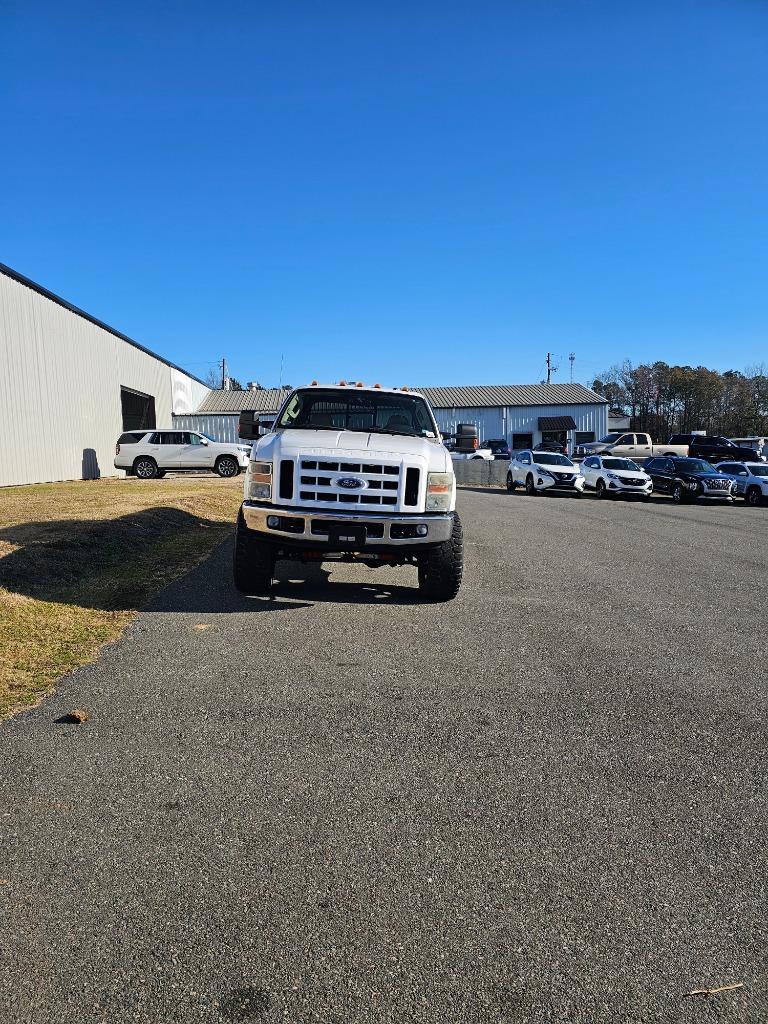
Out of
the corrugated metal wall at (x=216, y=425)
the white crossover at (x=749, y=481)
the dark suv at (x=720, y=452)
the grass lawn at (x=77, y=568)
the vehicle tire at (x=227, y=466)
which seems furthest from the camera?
the corrugated metal wall at (x=216, y=425)

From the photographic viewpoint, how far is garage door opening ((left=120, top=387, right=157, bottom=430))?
1312 inches

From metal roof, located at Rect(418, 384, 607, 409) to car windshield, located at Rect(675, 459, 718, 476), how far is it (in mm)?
29384

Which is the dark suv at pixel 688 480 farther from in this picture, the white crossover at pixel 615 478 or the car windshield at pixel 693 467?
the white crossover at pixel 615 478

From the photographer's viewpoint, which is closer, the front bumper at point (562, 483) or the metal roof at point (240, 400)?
the front bumper at point (562, 483)

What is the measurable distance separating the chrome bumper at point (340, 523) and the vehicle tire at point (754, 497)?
22063 mm

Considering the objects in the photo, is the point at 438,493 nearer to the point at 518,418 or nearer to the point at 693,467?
the point at 693,467

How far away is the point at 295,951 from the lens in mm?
2074

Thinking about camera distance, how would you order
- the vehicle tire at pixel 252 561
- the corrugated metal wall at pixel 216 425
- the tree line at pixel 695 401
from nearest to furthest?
the vehicle tire at pixel 252 561
the corrugated metal wall at pixel 216 425
the tree line at pixel 695 401

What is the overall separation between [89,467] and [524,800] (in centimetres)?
2594

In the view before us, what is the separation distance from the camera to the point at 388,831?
273 centimetres

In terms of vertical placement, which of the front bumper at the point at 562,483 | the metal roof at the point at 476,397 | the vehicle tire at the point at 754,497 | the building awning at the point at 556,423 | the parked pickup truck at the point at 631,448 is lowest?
the vehicle tire at the point at 754,497

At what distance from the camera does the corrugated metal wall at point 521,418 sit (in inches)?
2137

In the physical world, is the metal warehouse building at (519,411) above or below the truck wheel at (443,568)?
above

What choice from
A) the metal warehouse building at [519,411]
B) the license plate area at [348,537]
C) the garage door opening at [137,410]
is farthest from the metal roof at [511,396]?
the license plate area at [348,537]
